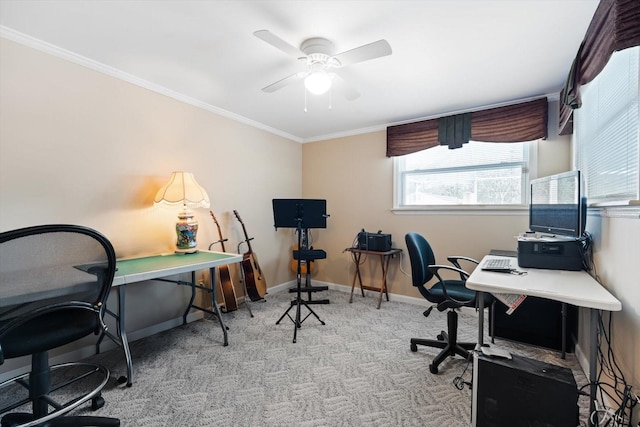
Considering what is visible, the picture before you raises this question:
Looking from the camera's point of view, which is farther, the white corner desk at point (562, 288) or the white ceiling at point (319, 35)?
the white ceiling at point (319, 35)

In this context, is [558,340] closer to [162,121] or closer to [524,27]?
[524,27]

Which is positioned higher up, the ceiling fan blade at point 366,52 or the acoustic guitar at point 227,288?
the ceiling fan blade at point 366,52

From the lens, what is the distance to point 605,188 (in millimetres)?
1782

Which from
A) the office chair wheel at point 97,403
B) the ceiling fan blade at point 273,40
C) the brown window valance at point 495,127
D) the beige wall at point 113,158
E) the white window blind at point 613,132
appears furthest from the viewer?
the brown window valance at point 495,127

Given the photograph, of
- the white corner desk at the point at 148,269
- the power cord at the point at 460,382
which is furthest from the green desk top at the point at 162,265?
the power cord at the point at 460,382

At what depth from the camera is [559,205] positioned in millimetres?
1898

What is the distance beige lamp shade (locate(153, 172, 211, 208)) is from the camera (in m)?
2.47

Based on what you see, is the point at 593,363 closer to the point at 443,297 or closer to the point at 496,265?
the point at 496,265

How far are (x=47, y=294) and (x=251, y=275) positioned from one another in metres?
2.11

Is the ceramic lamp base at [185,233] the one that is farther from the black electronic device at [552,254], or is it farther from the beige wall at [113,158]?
the black electronic device at [552,254]

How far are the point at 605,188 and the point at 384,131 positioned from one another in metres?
2.39

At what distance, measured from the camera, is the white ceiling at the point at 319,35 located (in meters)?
1.62

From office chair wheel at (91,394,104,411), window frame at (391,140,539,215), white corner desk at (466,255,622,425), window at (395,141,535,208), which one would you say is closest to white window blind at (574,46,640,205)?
white corner desk at (466,255,622,425)

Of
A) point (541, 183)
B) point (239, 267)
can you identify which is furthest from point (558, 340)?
point (239, 267)
